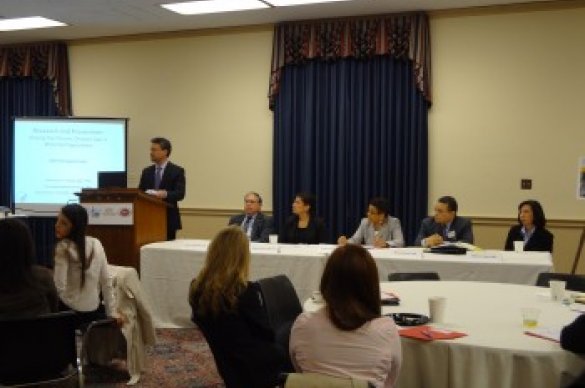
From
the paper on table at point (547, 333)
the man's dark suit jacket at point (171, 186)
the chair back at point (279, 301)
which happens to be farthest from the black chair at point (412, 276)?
the man's dark suit jacket at point (171, 186)

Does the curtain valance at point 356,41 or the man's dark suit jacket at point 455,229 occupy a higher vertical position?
the curtain valance at point 356,41

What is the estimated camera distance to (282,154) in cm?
724

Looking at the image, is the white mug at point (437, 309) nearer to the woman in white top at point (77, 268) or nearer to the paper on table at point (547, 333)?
the paper on table at point (547, 333)

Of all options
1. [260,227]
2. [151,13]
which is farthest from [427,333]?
[151,13]

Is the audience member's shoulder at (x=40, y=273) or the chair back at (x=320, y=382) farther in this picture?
the audience member's shoulder at (x=40, y=273)

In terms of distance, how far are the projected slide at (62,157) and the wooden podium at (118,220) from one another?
8.15ft

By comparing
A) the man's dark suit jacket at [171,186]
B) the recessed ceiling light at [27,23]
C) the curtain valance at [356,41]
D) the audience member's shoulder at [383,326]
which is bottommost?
the audience member's shoulder at [383,326]

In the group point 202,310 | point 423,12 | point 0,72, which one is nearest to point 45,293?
point 202,310

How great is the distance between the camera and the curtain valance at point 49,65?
8203 mm

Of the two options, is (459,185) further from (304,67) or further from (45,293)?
(45,293)

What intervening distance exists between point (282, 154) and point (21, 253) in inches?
182

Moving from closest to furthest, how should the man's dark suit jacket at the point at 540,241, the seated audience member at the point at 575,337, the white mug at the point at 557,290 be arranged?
1. the seated audience member at the point at 575,337
2. the white mug at the point at 557,290
3. the man's dark suit jacket at the point at 540,241

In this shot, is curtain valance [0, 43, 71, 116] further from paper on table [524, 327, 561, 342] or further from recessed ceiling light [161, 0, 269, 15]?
paper on table [524, 327, 561, 342]

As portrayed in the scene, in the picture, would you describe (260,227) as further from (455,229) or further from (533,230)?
(533,230)
